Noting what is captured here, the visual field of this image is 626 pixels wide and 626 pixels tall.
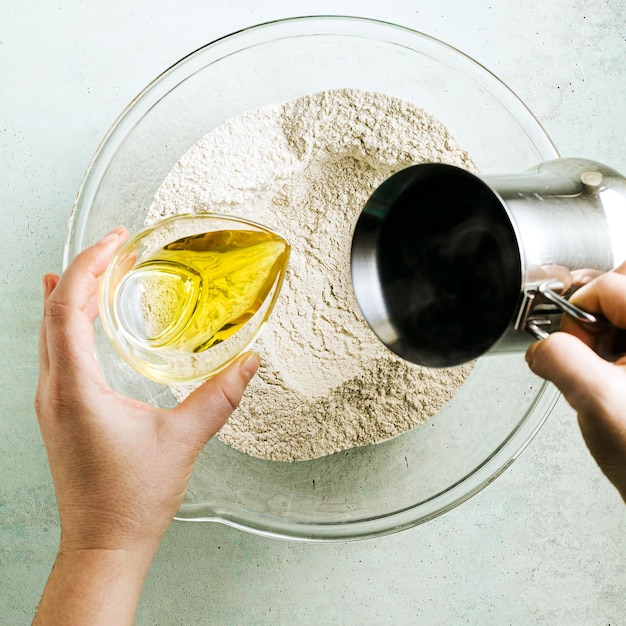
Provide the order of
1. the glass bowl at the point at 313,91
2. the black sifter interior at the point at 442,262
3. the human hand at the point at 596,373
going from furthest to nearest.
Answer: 1. the glass bowl at the point at 313,91
2. the black sifter interior at the point at 442,262
3. the human hand at the point at 596,373

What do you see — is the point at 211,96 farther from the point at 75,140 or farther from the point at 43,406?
the point at 43,406

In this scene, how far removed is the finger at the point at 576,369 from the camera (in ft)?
1.92

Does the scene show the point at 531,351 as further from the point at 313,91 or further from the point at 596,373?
the point at 313,91

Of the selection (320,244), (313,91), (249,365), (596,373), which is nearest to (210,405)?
(249,365)

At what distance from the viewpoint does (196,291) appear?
860 millimetres

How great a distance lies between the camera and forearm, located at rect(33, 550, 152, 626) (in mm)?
743

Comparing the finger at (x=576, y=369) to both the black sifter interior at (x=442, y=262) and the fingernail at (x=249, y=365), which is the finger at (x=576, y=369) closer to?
the black sifter interior at (x=442, y=262)

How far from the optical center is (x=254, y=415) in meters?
0.94

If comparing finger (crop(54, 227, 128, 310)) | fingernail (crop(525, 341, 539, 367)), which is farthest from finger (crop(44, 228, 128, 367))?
fingernail (crop(525, 341, 539, 367))

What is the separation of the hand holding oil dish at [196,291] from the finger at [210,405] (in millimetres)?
76

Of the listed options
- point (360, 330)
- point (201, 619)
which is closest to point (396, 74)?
point (360, 330)

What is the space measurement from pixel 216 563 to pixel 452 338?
62 centimetres


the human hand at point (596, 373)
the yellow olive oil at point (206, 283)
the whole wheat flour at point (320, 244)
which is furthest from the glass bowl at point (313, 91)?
the human hand at point (596, 373)

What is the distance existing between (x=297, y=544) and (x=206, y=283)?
0.51 m
